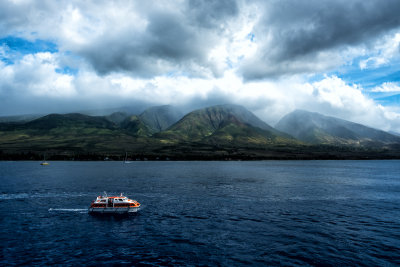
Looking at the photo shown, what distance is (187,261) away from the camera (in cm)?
4528

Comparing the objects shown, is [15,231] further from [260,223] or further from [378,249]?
[378,249]

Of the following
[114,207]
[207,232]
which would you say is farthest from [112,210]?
[207,232]

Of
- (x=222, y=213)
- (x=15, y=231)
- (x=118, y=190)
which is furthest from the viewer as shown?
(x=118, y=190)

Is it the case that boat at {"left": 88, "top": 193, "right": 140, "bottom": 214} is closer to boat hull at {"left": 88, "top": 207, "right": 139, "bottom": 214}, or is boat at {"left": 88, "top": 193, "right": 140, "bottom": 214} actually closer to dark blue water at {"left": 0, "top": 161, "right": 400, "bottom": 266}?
boat hull at {"left": 88, "top": 207, "right": 139, "bottom": 214}

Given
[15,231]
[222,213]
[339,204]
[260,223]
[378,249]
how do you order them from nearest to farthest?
[378,249], [15,231], [260,223], [222,213], [339,204]

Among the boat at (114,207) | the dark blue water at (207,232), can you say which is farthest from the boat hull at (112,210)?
the dark blue water at (207,232)

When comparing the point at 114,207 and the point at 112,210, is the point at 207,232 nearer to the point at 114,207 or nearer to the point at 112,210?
the point at 114,207

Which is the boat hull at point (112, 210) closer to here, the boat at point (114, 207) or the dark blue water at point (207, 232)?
the boat at point (114, 207)

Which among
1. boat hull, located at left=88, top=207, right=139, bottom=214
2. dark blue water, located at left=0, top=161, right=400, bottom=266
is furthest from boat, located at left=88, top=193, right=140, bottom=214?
dark blue water, located at left=0, top=161, right=400, bottom=266

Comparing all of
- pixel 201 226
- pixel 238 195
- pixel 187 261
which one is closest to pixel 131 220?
pixel 201 226

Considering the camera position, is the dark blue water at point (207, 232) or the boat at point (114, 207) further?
the boat at point (114, 207)

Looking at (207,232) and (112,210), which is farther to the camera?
(112,210)

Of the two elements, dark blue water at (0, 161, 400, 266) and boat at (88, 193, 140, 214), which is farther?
boat at (88, 193, 140, 214)

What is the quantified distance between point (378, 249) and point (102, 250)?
175 feet
